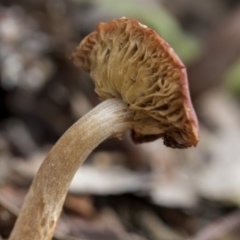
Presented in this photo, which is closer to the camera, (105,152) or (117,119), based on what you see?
(117,119)

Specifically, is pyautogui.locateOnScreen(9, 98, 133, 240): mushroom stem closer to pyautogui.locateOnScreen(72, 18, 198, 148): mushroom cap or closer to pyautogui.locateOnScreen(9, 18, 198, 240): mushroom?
pyautogui.locateOnScreen(9, 18, 198, 240): mushroom

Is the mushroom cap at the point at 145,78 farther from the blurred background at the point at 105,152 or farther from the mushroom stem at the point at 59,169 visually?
the blurred background at the point at 105,152

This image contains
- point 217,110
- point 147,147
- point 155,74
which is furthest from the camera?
point 217,110

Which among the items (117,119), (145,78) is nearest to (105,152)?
(117,119)

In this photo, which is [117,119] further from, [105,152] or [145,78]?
[105,152]

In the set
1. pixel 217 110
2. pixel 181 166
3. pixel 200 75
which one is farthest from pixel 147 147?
pixel 217 110

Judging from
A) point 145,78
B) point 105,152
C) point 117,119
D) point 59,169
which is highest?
point 145,78

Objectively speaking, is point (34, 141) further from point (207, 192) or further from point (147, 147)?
point (207, 192)

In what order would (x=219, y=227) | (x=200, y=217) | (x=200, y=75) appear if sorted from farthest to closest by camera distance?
(x=200, y=75)
(x=200, y=217)
(x=219, y=227)
